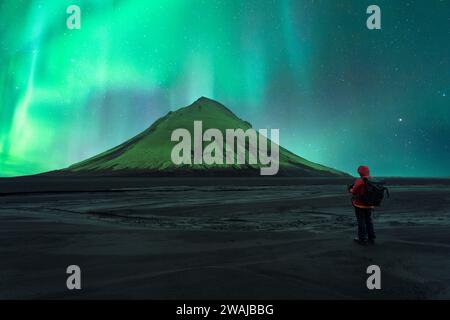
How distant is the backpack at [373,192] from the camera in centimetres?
958

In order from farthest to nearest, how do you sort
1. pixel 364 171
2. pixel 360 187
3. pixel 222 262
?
pixel 360 187 → pixel 364 171 → pixel 222 262

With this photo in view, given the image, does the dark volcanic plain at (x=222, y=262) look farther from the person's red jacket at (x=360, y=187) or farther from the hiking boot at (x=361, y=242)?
the person's red jacket at (x=360, y=187)

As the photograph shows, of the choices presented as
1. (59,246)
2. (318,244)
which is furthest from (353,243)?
(59,246)

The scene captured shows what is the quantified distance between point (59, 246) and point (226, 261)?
15.7ft

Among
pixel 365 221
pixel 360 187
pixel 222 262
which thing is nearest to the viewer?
pixel 222 262

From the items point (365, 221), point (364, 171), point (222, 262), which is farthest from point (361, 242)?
point (222, 262)

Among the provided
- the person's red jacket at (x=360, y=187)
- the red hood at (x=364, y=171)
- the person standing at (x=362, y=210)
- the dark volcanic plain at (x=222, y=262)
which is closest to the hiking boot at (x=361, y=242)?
the person standing at (x=362, y=210)

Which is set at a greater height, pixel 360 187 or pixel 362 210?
pixel 360 187

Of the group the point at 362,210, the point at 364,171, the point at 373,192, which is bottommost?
the point at 362,210

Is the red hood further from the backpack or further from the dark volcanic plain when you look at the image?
the dark volcanic plain

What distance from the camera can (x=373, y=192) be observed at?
9617mm

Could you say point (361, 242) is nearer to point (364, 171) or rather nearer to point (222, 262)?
point (364, 171)

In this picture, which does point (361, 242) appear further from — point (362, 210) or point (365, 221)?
point (362, 210)

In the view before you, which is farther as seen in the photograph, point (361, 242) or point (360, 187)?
point (360, 187)
